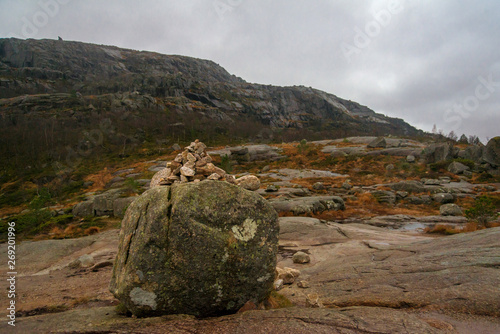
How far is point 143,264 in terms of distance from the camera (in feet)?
17.8

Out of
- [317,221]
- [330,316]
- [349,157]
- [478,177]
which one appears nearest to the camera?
[330,316]

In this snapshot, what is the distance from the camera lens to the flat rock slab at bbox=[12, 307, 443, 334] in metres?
4.59

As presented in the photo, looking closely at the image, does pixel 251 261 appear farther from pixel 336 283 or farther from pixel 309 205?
pixel 309 205

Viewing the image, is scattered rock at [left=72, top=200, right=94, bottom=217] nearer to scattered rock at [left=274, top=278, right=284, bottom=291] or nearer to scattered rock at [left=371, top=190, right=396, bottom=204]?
scattered rock at [left=274, top=278, right=284, bottom=291]

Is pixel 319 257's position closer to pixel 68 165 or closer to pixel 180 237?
pixel 180 237

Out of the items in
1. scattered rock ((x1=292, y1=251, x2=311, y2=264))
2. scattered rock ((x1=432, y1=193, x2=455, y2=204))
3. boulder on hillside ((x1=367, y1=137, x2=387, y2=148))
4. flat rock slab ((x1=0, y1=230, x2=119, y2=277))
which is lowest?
flat rock slab ((x1=0, y1=230, x2=119, y2=277))

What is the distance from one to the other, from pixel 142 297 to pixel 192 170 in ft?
12.6

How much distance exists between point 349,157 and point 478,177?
2440 centimetres

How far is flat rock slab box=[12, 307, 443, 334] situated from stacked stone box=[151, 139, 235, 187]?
12.5ft

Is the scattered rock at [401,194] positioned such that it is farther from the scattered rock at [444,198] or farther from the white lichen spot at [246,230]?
the white lichen spot at [246,230]

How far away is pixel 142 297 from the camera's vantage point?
5.38m

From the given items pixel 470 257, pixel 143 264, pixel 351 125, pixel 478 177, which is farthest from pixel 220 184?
pixel 351 125

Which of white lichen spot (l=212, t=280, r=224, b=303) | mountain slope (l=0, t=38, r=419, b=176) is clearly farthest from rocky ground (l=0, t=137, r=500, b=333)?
mountain slope (l=0, t=38, r=419, b=176)

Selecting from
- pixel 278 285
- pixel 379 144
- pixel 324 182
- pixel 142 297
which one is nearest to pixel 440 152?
pixel 379 144
